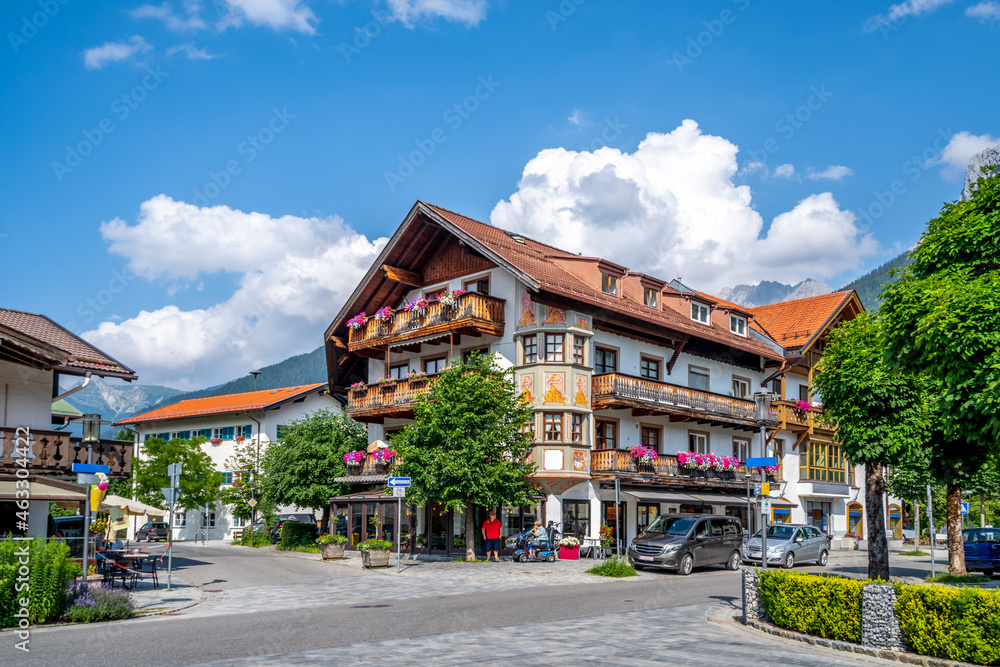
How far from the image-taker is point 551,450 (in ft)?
114

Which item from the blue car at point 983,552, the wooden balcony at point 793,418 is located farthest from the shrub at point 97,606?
the wooden balcony at point 793,418

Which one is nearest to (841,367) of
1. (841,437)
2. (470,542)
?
(841,437)

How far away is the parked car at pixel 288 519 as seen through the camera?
4688 centimetres

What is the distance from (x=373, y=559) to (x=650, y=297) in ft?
59.1

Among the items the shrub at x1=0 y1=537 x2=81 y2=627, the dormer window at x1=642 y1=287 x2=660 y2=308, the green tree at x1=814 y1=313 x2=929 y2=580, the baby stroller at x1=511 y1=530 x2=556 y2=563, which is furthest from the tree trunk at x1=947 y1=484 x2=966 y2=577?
the shrub at x1=0 y1=537 x2=81 y2=627

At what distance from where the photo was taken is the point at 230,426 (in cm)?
5850

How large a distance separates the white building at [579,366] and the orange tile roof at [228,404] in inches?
423

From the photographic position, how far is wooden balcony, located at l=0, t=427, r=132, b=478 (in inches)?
901

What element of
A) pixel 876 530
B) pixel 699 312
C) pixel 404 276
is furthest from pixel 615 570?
pixel 699 312

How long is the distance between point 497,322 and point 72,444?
16.8m

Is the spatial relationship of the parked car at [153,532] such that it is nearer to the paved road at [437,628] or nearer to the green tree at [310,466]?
the green tree at [310,466]

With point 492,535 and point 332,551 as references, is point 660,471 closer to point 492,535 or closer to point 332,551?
point 492,535

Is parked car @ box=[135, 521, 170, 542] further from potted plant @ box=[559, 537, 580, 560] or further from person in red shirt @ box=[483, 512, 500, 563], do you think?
potted plant @ box=[559, 537, 580, 560]

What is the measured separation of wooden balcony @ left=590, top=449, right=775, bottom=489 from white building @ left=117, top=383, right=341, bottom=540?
25.9 metres
